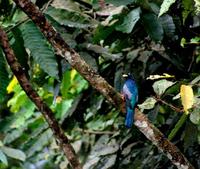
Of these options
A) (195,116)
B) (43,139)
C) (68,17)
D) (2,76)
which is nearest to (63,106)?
(43,139)

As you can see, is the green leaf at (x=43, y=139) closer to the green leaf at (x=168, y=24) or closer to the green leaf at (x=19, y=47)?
the green leaf at (x=19, y=47)

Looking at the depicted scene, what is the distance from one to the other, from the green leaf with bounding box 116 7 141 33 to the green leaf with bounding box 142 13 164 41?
66 mm

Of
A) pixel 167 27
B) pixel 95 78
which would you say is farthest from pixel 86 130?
pixel 95 78

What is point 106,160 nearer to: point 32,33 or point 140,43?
point 140,43

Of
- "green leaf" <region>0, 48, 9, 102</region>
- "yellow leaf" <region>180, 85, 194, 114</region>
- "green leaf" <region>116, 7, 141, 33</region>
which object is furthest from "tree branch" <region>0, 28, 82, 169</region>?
"yellow leaf" <region>180, 85, 194, 114</region>

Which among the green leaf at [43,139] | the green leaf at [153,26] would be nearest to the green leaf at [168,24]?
the green leaf at [153,26]

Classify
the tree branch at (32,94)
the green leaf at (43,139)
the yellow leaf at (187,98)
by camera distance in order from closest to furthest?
the yellow leaf at (187,98) < the tree branch at (32,94) < the green leaf at (43,139)

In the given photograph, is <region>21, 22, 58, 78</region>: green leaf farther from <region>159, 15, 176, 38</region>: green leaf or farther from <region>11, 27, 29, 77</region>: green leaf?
<region>159, 15, 176, 38</region>: green leaf

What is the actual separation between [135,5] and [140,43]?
0.56 metres

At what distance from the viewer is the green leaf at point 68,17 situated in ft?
7.02

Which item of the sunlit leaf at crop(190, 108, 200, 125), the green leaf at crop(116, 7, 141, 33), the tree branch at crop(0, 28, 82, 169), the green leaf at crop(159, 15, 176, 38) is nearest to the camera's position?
the sunlit leaf at crop(190, 108, 200, 125)

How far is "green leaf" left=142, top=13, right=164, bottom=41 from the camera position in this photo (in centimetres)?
213

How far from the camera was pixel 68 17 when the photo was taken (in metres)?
2.17

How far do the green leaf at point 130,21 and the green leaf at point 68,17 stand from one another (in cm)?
17
